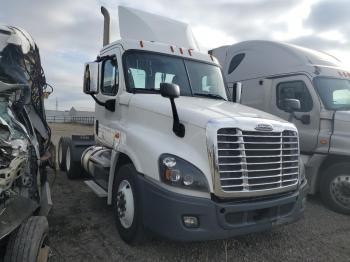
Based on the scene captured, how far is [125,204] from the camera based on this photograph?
175 inches

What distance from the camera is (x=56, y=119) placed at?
50.4m

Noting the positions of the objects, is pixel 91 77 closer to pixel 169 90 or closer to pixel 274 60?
pixel 169 90

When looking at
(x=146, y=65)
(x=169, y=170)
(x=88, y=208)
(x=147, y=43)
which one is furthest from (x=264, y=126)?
(x=88, y=208)

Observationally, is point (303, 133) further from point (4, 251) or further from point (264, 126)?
point (4, 251)

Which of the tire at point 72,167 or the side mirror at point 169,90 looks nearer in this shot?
the side mirror at point 169,90

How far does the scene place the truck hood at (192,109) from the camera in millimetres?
4023

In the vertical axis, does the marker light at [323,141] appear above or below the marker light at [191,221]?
above

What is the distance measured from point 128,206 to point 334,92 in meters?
5.03

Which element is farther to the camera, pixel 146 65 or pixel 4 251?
pixel 146 65

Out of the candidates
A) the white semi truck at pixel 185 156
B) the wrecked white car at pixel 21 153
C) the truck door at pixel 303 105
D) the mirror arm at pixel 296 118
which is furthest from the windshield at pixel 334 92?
the wrecked white car at pixel 21 153

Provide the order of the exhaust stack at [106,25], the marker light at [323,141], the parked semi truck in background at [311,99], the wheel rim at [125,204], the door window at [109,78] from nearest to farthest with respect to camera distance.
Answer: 1. the wheel rim at [125,204]
2. the door window at [109,78]
3. the parked semi truck in background at [311,99]
4. the marker light at [323,141]
5. the exhaust stack at [106,25]

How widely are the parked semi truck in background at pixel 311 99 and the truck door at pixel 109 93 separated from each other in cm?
200

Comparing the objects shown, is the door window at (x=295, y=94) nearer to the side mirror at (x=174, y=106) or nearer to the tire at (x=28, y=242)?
the side mirror at (x=174, y=106)

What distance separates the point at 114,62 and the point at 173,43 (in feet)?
4.06
